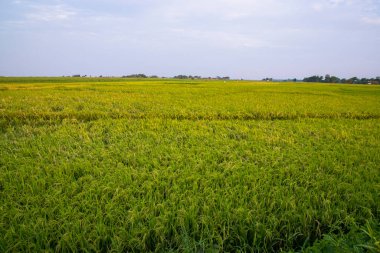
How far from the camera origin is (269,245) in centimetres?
271

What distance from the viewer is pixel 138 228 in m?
2.66

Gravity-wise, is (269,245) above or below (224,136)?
below

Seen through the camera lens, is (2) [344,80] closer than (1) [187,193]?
No

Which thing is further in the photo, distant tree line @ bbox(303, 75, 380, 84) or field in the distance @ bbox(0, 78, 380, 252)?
distant tree line @ bbox(303, 75, 380, 84)

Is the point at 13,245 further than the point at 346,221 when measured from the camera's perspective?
No

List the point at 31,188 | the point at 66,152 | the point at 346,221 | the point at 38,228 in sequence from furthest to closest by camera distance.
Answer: the point at 66,152 < the point at 31,188 < the point at 346,221 < the point at 38,228

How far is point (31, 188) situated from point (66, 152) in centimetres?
154

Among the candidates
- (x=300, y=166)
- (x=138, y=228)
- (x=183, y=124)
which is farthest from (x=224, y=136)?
(x=138, y=228)

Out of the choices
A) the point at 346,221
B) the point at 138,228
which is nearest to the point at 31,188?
the point at 138,228

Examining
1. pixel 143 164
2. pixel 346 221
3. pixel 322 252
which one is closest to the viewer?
pixel 322 252

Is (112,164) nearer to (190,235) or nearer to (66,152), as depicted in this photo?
(66,152)

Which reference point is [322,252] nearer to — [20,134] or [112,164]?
[112,164]

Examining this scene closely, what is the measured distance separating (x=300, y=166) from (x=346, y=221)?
5.28 ft

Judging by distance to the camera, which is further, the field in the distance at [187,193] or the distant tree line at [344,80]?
the distant tree line at [344,80]
